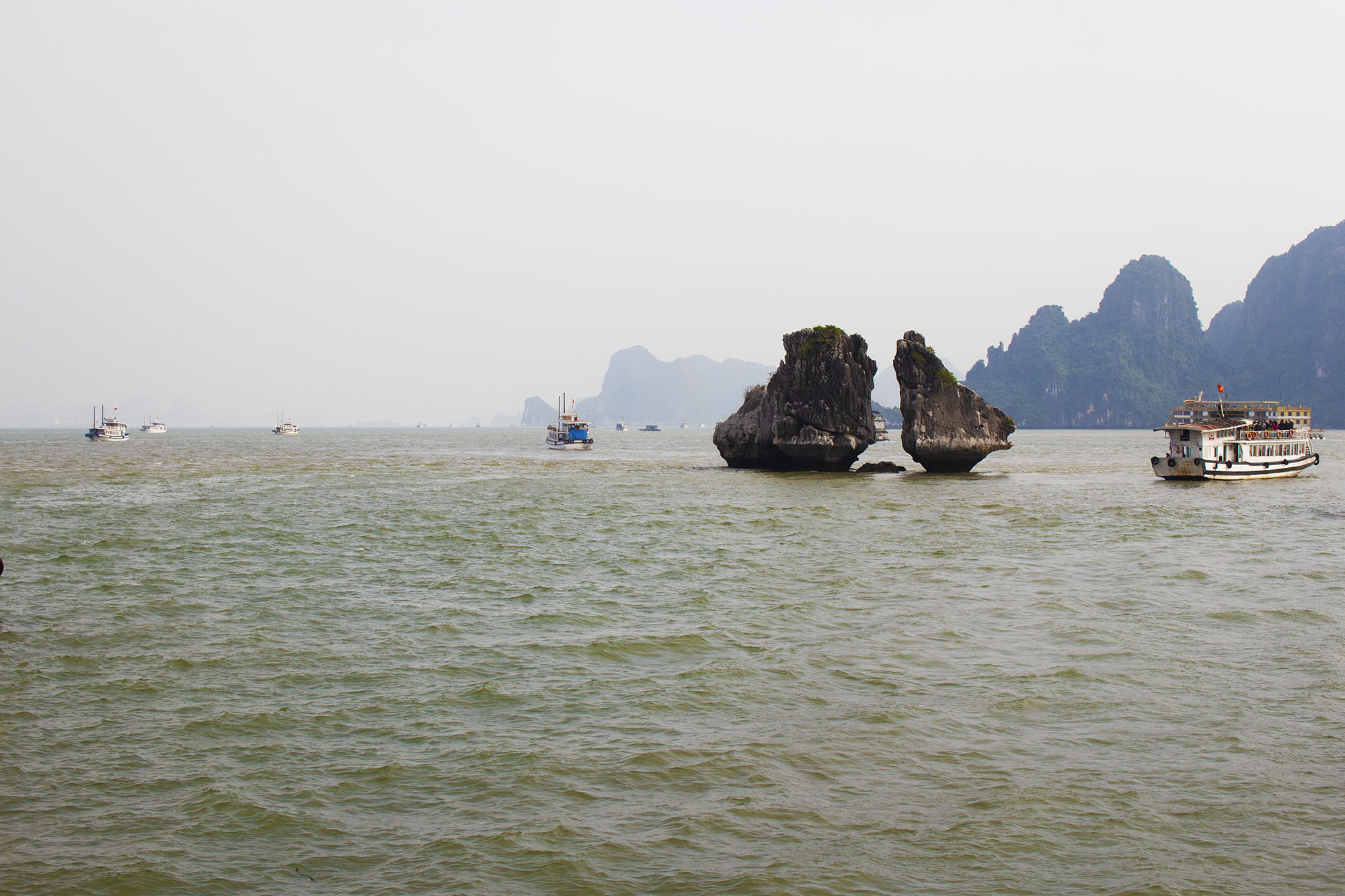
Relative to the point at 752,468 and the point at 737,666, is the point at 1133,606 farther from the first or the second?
the point at 752,468

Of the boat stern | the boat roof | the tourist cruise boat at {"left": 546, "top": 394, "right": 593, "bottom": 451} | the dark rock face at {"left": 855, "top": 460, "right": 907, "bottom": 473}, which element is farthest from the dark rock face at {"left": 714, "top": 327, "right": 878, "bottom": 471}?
the tourist cruise boat at {"left": 546, "top": 394, "right": 593, "bottom": 451}

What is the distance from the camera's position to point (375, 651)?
14500mm

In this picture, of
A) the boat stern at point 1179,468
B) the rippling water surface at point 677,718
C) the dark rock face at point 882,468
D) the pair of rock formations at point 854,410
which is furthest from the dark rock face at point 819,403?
the rippling water surface at point 677,718

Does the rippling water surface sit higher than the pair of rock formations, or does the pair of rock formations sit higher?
the pair of rock formations

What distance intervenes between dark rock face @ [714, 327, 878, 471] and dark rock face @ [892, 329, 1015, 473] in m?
3.30

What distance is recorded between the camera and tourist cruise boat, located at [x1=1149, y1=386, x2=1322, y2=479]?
52.9 metres

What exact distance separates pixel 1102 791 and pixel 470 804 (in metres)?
6.31

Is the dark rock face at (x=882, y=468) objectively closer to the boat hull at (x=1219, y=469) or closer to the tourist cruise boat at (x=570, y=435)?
the boat hull at (x=1219, y=469)

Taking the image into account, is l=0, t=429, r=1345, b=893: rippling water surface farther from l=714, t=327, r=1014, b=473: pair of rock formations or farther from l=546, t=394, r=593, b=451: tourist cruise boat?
l=546, t=394, r=593, b=451: tourist cruise boat

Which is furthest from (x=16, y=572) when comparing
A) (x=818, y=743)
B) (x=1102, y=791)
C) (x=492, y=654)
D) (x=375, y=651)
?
(x=1102, y=791)

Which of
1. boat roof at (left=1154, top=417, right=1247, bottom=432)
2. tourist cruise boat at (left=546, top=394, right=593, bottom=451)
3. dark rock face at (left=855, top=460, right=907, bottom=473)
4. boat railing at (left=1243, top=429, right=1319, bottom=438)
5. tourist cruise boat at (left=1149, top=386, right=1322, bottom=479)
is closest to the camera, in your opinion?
boat roof at (left=1154, top=417, right=1247, bottom=432)

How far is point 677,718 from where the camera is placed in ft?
36.4

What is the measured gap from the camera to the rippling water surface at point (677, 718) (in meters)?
7.50

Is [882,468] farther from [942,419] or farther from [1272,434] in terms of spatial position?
[1272,434]
